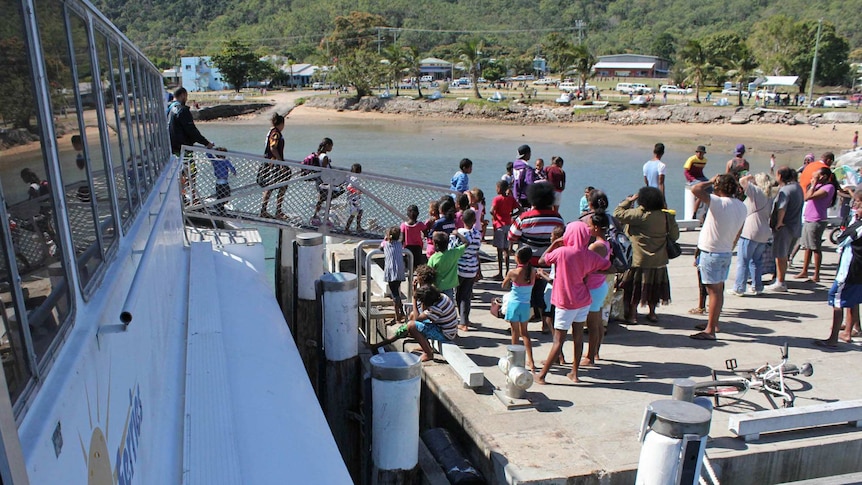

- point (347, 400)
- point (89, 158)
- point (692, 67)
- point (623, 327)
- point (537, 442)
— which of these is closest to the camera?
point (89, 158)

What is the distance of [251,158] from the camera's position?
953 cm

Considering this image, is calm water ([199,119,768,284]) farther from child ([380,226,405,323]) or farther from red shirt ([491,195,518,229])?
child ([380,226,405,323])

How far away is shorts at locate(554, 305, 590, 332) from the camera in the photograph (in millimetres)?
5801

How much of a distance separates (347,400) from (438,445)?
160 cm

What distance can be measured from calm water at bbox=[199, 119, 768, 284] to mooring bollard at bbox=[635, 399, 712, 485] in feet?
49.3

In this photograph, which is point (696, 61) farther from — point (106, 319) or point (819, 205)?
point (106, 319)

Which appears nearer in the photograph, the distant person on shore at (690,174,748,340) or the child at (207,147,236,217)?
the distant person on shore at (690,174,748,340)

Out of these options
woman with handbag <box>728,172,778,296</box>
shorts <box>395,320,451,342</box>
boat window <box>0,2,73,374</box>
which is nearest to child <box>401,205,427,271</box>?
shorts <box>395,320,451,342</box>

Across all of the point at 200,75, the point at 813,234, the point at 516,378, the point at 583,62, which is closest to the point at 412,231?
the point at 516,378

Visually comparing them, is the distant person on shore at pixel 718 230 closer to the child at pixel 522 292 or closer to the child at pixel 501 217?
the child at pixel 522 292

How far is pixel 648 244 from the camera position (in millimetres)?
7082

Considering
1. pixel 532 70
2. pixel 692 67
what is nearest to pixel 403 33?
pixel 532 70

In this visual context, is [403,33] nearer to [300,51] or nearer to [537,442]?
[300,51]

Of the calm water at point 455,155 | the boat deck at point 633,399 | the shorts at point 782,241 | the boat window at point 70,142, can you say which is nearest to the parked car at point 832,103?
the calm water at point 455,155
